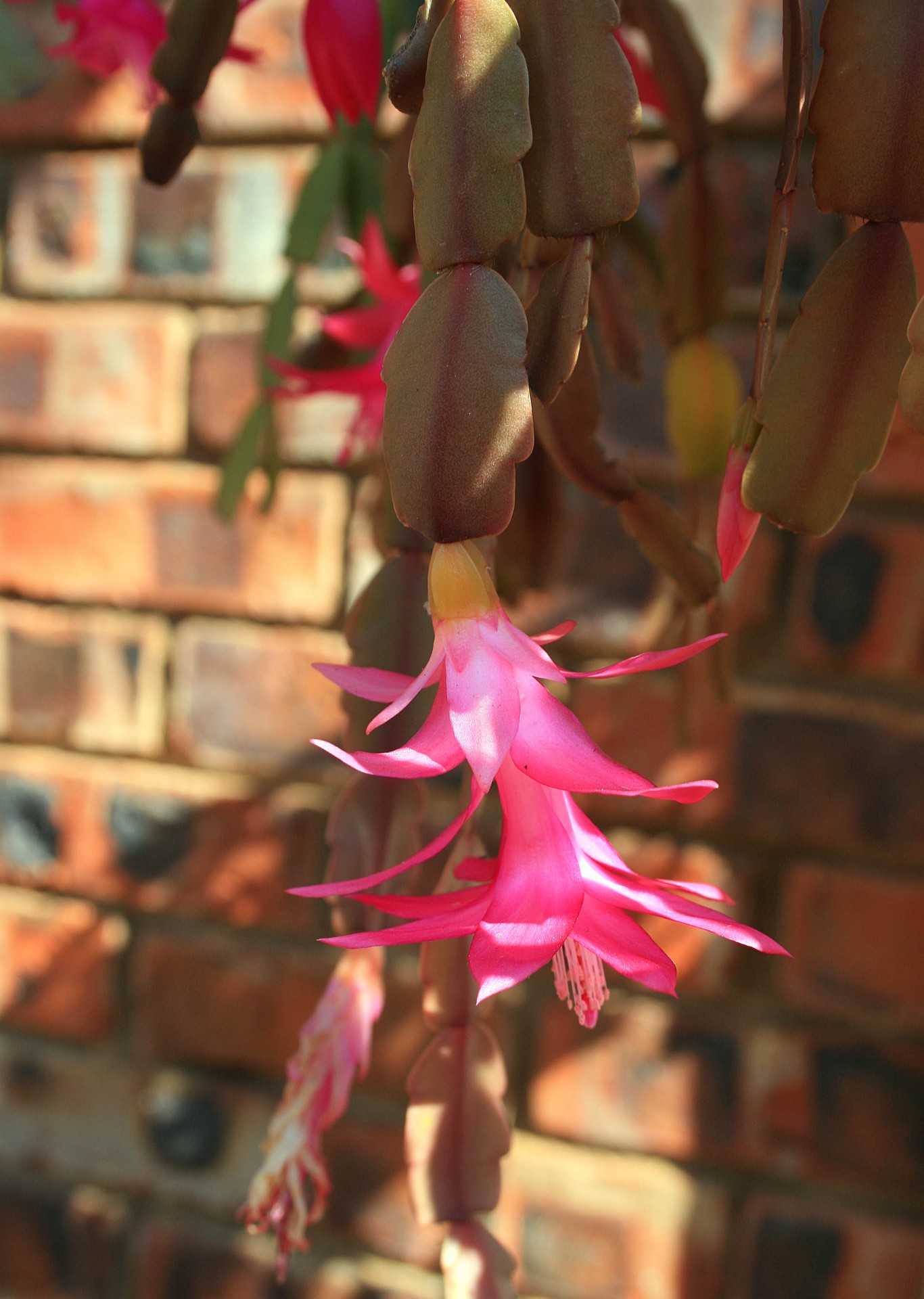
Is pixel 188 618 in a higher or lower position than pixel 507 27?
lower

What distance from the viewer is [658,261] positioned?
455 mm

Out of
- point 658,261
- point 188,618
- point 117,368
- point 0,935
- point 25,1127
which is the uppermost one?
point 658,261

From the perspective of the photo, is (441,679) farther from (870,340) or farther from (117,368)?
(117,368)

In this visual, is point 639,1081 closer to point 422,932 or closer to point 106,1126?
point 106,1126

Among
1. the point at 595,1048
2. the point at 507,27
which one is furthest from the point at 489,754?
the point at 595,1048

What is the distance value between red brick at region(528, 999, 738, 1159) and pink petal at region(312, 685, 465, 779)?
439 millimetres

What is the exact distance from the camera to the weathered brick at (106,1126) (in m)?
0.68

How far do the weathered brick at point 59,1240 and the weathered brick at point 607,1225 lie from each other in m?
0.28

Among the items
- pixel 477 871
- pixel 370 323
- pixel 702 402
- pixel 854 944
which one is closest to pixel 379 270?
pixel 370 323

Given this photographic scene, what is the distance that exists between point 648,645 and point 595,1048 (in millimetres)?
256

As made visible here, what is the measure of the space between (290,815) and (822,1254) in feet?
1.36

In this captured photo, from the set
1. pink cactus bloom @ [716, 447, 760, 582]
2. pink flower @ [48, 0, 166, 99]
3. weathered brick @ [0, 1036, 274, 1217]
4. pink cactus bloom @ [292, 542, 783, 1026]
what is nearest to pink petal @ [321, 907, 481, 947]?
pink cactus bloom @ [292, 542, 783, 1026]

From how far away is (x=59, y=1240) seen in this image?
0.70 m

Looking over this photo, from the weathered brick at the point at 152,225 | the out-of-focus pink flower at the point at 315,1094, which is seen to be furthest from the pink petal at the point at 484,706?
the weathered brick at the point at 152,225
